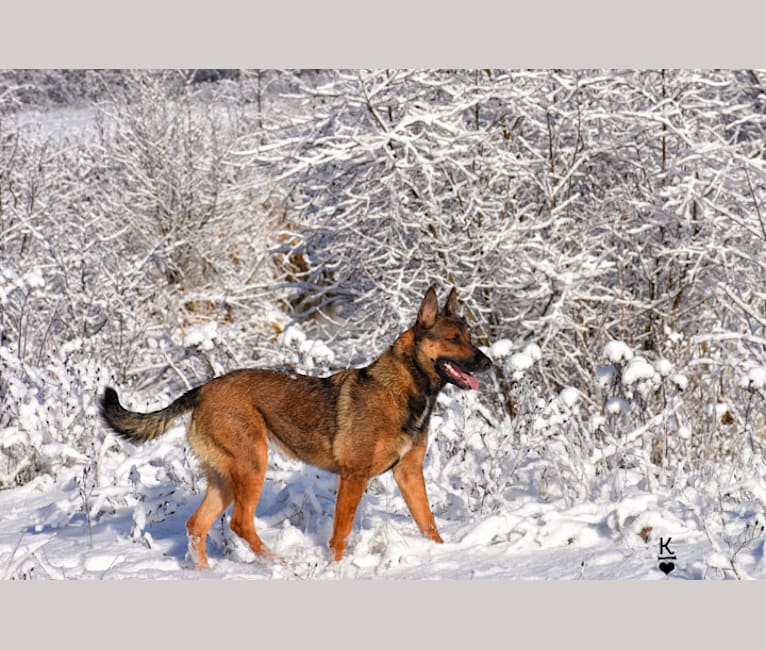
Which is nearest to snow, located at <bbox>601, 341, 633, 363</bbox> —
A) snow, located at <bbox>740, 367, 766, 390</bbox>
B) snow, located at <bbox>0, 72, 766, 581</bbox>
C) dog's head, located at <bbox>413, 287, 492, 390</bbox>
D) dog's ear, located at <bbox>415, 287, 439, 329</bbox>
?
snow, located at <bbox>0, 72, 766, 581</bbox>

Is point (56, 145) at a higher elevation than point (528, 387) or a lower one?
higher

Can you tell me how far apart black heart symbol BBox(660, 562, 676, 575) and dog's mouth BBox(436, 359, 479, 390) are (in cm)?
141

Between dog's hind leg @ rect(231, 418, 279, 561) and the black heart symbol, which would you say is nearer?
the black heart symbol

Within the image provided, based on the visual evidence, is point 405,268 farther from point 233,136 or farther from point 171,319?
point 233,136

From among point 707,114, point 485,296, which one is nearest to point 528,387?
point 485,296

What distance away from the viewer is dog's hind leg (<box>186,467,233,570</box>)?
522 centimetres

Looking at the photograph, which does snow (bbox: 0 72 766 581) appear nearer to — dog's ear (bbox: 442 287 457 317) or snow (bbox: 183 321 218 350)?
snow (bbox: 183 321 218 350)

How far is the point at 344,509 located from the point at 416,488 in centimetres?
59

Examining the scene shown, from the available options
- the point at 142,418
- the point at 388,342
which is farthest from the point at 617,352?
the point at 388,342

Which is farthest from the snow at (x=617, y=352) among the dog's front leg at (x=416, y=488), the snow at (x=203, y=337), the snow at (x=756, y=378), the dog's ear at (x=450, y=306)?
the snow at (x=203, y=337)

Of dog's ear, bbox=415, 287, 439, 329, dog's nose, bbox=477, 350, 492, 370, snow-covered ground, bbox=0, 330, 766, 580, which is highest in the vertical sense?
dog's ear, bbox=415, 287, 439, 329

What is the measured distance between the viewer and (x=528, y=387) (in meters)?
6.79

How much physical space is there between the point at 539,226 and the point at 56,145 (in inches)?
339

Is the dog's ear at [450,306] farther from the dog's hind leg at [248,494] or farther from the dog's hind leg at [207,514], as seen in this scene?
the dog's hind leg at [207,514]
